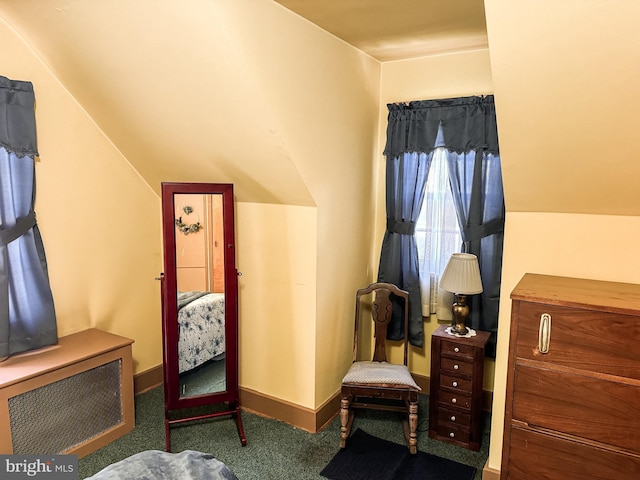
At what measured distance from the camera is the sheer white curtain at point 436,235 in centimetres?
317

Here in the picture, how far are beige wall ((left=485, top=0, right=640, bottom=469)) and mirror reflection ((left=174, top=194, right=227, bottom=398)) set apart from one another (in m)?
1.59

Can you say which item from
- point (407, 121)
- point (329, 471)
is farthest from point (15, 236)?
point (407, 121)

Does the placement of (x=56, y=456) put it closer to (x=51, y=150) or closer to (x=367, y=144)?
(x=51, y=150)

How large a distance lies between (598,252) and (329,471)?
1774 mm

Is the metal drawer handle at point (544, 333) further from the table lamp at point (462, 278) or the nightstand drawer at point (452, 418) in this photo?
the nightstand drawer at point (452, 418)

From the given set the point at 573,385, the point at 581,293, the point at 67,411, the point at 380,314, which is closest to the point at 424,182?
the point at 380,314

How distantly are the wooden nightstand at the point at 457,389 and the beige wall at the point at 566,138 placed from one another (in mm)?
384

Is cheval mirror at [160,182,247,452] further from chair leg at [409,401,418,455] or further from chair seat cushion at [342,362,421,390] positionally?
chair leg at [409,401,418,455]

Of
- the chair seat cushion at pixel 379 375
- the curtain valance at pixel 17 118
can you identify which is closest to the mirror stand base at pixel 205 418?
the chair seat cushion at pixel 379 375

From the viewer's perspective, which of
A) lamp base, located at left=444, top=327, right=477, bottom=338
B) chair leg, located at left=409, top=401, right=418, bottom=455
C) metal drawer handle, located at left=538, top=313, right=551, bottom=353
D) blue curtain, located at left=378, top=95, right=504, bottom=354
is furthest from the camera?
blue curtain, located at left=378, top=95, right=504, bottom=354

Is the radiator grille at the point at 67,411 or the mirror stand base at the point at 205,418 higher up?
the radiator grille at the point at 67,411

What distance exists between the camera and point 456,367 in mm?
2764

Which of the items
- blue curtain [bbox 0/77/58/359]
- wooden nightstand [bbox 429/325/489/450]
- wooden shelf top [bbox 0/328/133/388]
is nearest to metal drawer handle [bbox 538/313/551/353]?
wooden nightstand [bbox 429/325/489/450]

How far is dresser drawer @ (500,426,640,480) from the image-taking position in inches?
68.6
